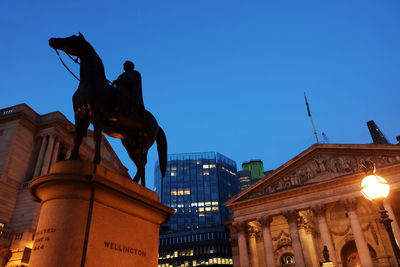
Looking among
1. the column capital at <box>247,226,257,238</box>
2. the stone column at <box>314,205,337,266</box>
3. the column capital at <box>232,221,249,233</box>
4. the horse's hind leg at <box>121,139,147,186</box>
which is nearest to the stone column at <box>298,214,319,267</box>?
the stone column at <box>314,205,337,266</box>

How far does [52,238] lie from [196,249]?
83.1 m

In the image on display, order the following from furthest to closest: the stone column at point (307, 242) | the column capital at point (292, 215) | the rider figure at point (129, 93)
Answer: the column capital at point (292, 215) → the stone column at point (307, 242) → the rider figure at point (129, 93)

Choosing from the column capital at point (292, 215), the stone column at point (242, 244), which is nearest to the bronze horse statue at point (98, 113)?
the column capital at point (292, 215)

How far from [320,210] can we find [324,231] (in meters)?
2.26

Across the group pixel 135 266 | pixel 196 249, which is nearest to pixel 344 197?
pixel 135 266

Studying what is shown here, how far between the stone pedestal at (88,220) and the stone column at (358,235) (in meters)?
30.2

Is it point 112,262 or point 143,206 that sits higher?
point 143,206

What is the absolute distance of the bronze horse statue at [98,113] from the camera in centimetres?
596

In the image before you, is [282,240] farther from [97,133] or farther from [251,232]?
[97,133]

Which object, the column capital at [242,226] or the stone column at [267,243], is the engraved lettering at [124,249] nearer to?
the stone column at [267,243]

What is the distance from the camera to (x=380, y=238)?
3441 centimetres

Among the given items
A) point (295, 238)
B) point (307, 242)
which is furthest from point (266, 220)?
point (307, 242)

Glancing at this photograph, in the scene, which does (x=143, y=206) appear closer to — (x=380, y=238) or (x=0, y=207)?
(x=0, y=207)

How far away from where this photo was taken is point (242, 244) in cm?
3709
